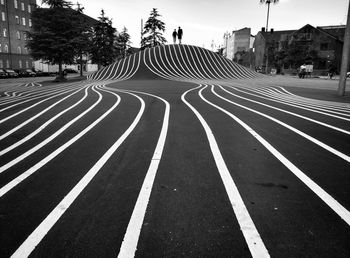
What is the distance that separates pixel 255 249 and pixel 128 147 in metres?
3.97

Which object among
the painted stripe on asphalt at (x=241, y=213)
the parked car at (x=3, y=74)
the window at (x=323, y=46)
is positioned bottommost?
the painted stripe on asphalt at (x=241, y=213)

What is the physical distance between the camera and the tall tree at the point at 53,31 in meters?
29.9

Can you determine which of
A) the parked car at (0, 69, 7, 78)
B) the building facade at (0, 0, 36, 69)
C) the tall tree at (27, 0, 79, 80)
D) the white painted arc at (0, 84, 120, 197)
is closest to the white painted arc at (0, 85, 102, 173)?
the white painted arc at (0, 84, 120, 197)

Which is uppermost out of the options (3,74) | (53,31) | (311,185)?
(53,31)

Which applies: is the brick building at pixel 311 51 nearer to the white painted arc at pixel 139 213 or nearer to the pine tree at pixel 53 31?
the pine tree at pixel 53 31

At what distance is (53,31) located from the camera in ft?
99.9

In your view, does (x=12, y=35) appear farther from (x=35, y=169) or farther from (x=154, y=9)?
(x=35, y=169)

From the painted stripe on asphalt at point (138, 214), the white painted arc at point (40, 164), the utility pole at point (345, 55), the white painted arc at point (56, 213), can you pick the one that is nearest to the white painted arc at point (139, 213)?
the painted stripe on asphalt at point (138, 214)

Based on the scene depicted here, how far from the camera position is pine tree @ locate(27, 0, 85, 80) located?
2991 cm

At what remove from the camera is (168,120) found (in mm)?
9281

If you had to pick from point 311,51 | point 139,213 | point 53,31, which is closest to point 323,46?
point 311,51

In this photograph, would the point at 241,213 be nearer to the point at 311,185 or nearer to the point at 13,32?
the point at 311,185

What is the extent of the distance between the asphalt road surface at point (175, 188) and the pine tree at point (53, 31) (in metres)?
24.1

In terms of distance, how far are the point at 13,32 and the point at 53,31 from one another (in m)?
38.8
